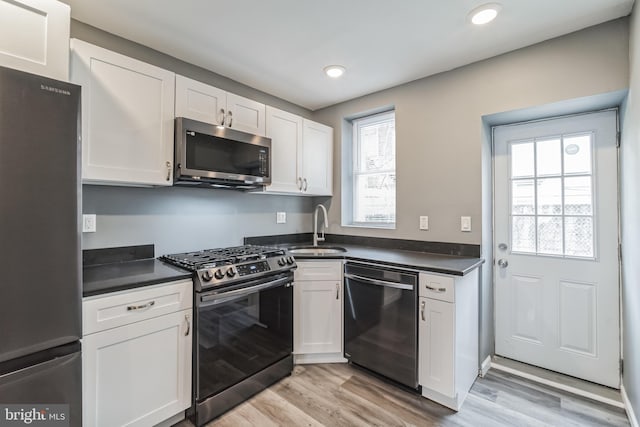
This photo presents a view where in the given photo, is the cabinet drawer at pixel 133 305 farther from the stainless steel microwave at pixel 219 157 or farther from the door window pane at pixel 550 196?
the door window pane at pixel 550 196

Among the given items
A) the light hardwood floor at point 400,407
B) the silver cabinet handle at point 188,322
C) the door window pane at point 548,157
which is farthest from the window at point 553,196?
the silver cabinet handle at point 188,322


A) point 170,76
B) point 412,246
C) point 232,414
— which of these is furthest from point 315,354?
point 170,76

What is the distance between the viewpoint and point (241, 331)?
1.95 metres

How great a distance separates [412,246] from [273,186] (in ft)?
4.54

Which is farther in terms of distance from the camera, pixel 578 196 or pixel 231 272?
pixel 578 196

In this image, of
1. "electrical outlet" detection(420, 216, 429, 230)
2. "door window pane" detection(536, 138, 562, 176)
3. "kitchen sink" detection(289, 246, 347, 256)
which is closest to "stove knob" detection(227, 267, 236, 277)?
"kitchen sink" detection(289, 246, 347, 256)

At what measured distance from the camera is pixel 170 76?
1965 mm

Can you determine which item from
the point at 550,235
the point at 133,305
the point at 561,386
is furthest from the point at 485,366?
the point at 133,305

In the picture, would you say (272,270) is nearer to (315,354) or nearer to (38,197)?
(315,354)

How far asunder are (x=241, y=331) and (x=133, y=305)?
0.69 meters

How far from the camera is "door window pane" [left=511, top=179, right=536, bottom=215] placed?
235 centimetres

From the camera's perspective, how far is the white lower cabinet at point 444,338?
187 centimetres

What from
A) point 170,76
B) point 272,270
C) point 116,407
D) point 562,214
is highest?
point 170,76

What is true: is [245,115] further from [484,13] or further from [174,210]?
[484,13]
